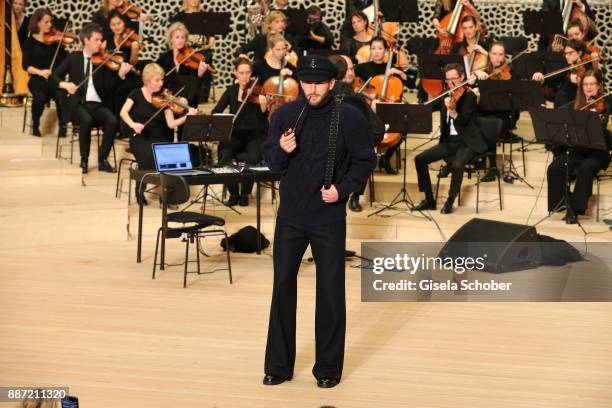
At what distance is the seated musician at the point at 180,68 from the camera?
31.1 feet

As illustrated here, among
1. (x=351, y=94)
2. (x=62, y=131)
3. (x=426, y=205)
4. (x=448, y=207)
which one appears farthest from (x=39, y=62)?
(x=448, y=207)

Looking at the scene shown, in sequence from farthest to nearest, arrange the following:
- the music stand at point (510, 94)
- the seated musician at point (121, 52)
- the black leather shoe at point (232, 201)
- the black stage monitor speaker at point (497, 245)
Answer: the seated musician at point (121, 52), the black leather shoe at point (232, 201), the music stand at point (510, 94), the black stage monitor speaker at point (497, 245)

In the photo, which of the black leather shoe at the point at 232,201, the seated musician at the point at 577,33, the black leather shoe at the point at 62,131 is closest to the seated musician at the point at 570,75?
the seated musician at the point at 577,33

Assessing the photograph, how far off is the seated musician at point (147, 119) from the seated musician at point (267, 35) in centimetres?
141

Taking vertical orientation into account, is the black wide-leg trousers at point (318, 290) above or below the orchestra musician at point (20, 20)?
below

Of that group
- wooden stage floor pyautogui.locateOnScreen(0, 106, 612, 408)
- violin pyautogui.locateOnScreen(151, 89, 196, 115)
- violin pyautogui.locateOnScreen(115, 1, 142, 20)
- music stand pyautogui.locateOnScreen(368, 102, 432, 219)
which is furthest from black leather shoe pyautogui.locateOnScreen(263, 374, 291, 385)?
violin pyautogui.locateOnScreen(115, 1, 142, 20)

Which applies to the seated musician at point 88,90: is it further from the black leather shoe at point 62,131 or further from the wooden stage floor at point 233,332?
the wooden stage floor at point 233,332

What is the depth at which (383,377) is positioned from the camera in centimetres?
511

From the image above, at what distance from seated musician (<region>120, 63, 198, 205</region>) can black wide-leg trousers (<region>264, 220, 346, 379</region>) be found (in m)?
3.93

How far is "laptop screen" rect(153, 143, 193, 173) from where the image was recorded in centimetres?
745

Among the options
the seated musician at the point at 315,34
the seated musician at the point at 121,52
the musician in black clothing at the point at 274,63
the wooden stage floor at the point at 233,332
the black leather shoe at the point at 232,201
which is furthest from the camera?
the seated musician at the point at 315,34

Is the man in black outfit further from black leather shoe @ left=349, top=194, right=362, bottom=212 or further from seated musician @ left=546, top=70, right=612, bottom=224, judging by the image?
seated musician @ left=546, top=70, right=612, bottom=224

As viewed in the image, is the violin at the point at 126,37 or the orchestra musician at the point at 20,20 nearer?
the violin at the point at 126,37

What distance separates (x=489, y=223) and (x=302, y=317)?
1.71 metres
